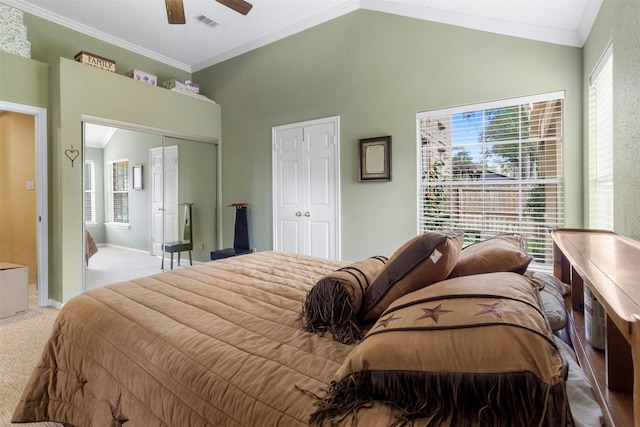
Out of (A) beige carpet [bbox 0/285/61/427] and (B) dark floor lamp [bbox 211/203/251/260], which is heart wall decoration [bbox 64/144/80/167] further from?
(B) dark floor lamp [bbox 211/203/251/260]

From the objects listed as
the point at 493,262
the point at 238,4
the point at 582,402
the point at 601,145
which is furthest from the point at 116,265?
the point at 601,145

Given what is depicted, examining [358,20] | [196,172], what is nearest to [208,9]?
[358,20]

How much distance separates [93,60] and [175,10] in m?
2.06

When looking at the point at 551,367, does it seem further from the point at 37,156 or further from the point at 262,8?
the point at 37,156

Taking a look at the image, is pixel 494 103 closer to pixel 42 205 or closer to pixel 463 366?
pixel 463 366

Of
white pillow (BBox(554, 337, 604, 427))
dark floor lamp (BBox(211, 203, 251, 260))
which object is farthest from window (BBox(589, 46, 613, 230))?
dark floor lamp (BBox(211, 203, 251, 260))

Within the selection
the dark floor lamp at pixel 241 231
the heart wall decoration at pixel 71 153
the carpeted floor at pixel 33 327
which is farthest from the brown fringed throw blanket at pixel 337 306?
the heart wall decoration at pixel 71 153

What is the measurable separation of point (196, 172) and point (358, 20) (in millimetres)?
3203

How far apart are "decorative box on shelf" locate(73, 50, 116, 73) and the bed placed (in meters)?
3.36

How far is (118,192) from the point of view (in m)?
4.16

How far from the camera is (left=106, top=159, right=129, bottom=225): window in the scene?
4.08 m

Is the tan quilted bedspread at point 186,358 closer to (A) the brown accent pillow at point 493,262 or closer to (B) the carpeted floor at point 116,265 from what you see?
(A) the brown accent pillow at point 493,262

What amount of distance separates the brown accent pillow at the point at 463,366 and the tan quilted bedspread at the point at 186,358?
0.07m

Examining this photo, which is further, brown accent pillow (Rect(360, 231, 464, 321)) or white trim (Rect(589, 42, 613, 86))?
white trim (Rect(589, 42, 613, 86))
